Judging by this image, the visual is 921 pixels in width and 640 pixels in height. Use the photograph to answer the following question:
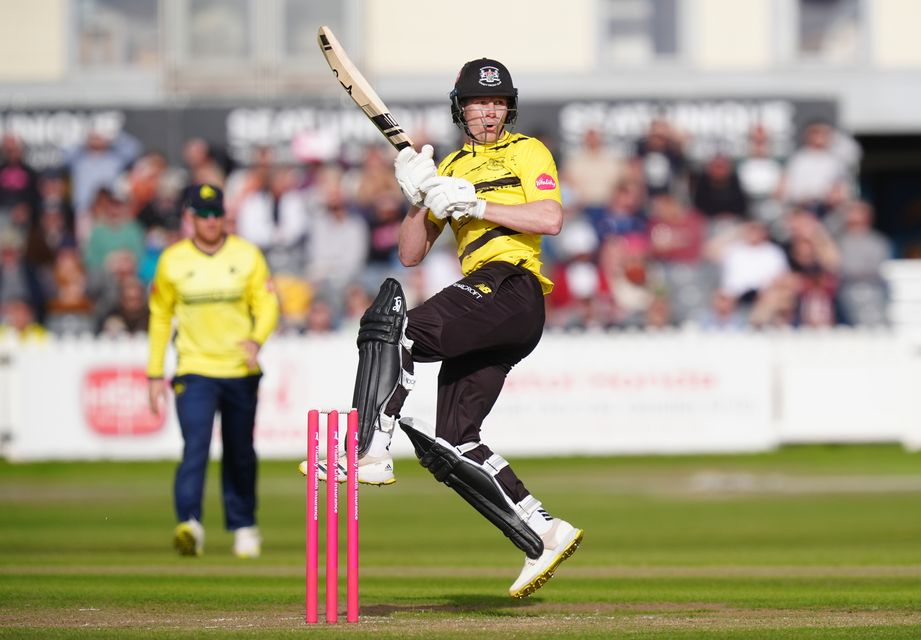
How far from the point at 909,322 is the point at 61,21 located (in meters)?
14.0

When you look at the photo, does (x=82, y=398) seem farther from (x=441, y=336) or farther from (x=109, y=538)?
(x=441, y=336)

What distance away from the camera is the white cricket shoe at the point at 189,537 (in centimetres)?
1024

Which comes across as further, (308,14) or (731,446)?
(308,14)

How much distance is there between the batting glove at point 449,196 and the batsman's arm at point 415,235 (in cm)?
43

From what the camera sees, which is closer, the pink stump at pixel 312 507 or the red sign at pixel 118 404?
the pink stump at pixel 312 507

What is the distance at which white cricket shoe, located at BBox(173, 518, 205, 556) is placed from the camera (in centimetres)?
1024

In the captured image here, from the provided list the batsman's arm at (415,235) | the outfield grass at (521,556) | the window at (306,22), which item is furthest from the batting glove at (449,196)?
the window at (306,22)

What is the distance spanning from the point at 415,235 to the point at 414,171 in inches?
20.8

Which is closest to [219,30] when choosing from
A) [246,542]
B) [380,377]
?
[246,542]

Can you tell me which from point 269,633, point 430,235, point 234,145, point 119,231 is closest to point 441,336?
point 430,235

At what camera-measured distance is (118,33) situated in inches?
1019

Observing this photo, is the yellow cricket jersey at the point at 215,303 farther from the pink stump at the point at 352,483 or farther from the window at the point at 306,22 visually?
the window at the point at 306,22

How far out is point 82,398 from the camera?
733 inches

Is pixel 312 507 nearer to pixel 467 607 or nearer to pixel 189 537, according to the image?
pixel 467 607
